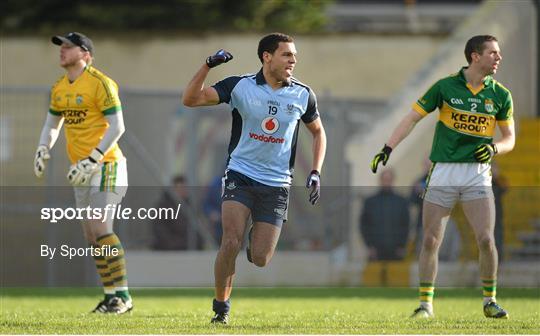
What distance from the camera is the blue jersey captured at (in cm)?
1065

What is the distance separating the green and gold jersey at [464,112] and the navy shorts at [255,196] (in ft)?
5.79

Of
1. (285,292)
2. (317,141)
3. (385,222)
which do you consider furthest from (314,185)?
(385,222)

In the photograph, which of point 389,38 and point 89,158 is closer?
point 89,158

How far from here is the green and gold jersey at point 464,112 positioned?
11.6 meters

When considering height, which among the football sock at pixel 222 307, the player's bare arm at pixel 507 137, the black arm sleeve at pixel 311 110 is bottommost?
the football sock at pixel 222 307

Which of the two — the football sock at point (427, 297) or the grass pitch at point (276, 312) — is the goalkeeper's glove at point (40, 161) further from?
the football sock at point (427, 297)

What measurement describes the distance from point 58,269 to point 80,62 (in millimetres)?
6949

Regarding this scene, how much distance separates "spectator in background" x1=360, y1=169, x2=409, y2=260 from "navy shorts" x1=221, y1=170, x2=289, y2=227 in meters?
7.69

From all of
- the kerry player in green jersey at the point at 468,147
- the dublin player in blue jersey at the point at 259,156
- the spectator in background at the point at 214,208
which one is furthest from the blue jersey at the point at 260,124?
the spectator in background at the point at 214,208

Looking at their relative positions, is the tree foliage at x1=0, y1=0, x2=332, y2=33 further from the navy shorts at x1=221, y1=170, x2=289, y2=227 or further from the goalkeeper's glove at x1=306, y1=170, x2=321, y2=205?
the navy shorts at x1=221, y1=170, x2=289, y2=227

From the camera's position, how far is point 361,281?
1842 centimetres

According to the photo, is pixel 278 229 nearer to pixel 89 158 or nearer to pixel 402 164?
pixel 89 158

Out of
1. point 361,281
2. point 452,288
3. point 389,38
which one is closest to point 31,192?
point 361,281

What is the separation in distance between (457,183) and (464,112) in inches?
24.2
